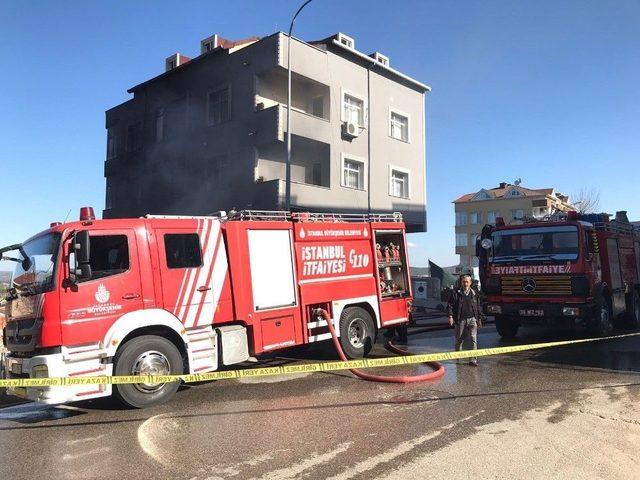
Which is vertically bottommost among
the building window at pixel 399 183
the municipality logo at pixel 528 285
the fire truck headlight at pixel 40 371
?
the fire truck headlight at pixel 40 371

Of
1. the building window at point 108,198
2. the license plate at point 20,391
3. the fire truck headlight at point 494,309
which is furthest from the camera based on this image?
the building window at point 108,198

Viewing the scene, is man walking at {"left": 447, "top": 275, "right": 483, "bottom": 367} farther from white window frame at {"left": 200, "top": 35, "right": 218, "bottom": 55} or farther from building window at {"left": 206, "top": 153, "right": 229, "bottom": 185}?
white window frame at {"left": 200, "top": 35, "right": 218, "bottom": 55}

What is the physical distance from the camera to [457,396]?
20.4 feet

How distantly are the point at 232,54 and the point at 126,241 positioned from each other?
1591 centimetres

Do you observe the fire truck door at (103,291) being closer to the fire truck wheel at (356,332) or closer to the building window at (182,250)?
the building window at (182,250)

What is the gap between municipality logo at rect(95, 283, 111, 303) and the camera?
5.73m

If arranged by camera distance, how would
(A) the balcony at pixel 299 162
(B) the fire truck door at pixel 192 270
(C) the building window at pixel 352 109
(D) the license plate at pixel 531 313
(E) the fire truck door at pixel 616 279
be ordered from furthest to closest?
(C) the building window at pixel 352 109
(A) the balcony at pixel 299 162
(E) the fire truck door at pixel 616 279
(D) the license plate at pixel 531 313
(B) the fire truck door at pixel 192 270

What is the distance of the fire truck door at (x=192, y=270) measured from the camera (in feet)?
20.7

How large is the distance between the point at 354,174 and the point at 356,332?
46.1ft

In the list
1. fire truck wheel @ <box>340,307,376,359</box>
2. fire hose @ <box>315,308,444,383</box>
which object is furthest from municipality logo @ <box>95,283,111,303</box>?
fire truck wheel @ <box>340,307,376,359</box>

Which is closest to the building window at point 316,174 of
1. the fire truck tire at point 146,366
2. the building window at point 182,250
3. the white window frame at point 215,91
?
the white window frame at point 215,91

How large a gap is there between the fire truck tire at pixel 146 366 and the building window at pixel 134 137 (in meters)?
19.7

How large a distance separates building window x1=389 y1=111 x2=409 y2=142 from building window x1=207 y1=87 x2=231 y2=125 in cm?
765

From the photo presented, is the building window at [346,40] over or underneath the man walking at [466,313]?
over
